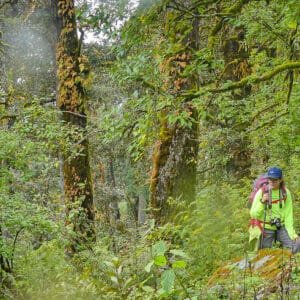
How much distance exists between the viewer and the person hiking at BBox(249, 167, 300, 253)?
7.11m

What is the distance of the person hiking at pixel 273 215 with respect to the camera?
7113mm

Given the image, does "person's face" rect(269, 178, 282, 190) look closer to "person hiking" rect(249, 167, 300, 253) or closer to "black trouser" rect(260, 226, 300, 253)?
"person hiking" rect(249, 167, 300, 253)

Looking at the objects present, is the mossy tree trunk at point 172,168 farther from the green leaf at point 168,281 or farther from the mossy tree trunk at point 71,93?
the green leaf at point 168,281

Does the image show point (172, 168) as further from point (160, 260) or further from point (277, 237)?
point (160, 260)

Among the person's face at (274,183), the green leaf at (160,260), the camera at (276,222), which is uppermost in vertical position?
the person's face at (274,183)

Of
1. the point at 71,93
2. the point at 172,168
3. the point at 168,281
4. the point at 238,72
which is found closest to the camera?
the point at 168,281

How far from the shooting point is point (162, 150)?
9.40 m

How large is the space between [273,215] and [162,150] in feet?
9.11

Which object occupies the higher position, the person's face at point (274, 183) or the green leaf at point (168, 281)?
the person's face at point (274, 183)

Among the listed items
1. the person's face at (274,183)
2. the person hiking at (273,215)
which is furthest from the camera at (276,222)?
the person's face at (274,183)

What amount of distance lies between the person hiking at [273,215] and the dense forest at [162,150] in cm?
39

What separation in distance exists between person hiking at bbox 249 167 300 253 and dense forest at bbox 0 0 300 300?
0.39 m

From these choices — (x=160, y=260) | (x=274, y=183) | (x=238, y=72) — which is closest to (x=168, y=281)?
(x=160, y=260)

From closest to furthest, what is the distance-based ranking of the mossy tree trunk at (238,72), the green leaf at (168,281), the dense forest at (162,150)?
the green leaf at (168,281)
the dense forest at (162,150)
the mossy tree trunk at (238,72)
